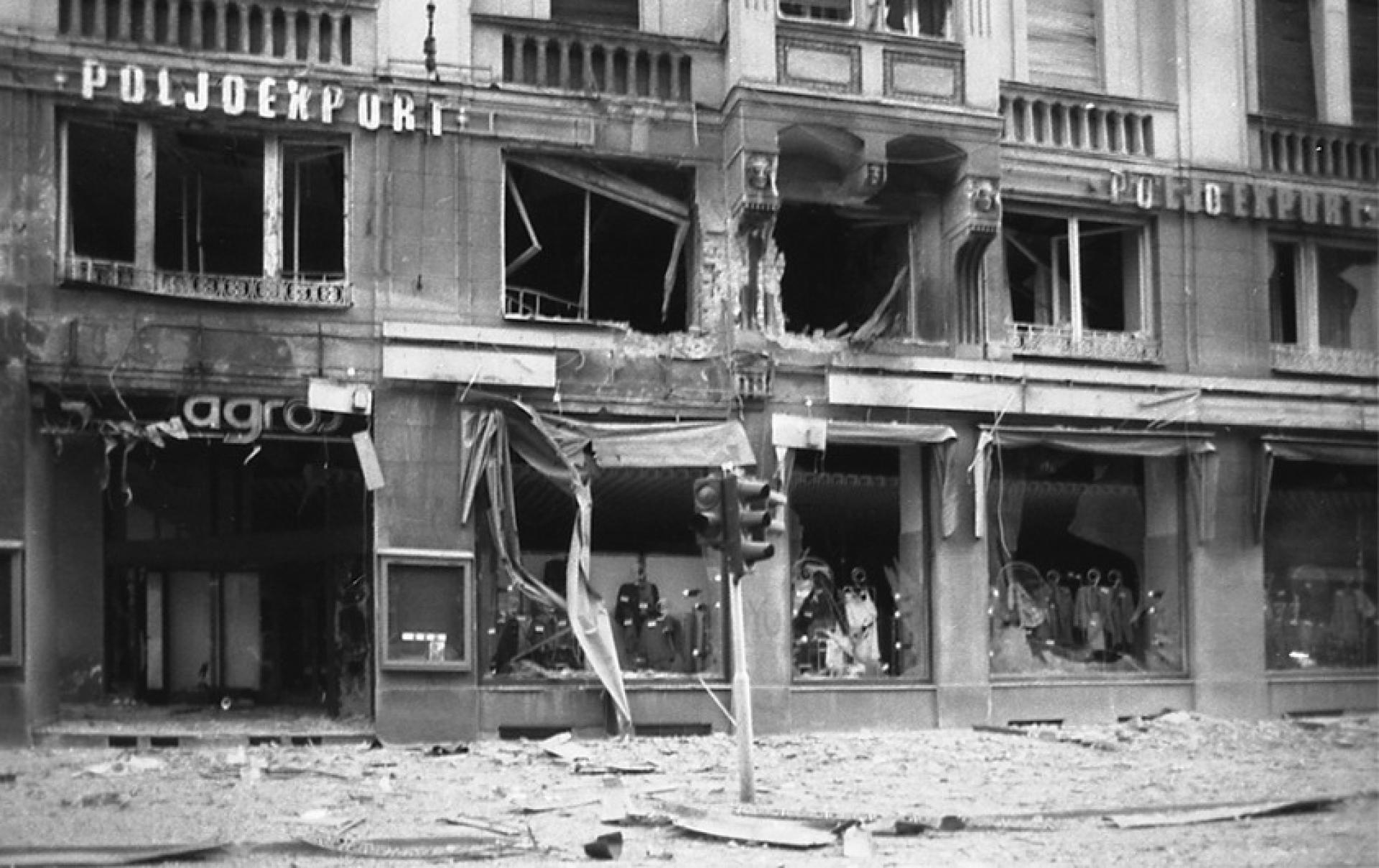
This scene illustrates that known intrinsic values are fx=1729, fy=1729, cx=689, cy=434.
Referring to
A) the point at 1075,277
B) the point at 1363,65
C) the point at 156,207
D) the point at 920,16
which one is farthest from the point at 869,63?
the point at 156,207

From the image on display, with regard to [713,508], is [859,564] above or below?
below

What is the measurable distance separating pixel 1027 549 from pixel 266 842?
1217cm

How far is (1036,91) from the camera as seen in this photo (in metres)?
Answer: 22.2

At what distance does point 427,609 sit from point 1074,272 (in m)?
9.43

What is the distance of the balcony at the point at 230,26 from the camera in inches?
728

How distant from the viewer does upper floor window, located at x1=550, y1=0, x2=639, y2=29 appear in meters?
20.7

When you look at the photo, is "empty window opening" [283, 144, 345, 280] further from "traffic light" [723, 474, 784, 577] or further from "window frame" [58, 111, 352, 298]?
"traffic light" [723, 474, 784, 577]

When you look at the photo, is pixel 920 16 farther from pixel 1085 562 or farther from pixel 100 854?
pixel 100 854

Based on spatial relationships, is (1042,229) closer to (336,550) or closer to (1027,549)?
(1027,549)

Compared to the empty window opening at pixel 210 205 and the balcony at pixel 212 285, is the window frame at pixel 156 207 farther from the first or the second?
the empty window opening at pixel 210 205

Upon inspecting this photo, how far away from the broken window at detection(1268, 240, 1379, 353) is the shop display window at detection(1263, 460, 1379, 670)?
5.70 ft

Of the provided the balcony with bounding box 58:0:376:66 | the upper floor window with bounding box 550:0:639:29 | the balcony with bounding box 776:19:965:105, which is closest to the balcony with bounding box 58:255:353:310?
the balcony with bounding box 58:0:376:66

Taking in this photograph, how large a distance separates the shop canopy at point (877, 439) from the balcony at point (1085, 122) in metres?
4.05

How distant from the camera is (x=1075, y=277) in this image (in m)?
22.4
